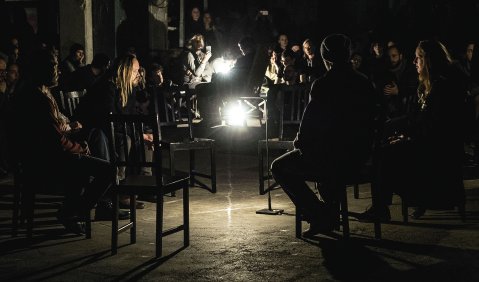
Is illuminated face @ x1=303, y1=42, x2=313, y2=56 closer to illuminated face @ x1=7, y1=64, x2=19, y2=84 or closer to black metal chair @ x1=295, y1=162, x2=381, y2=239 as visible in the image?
illuminated face @ x1=7, y1=64, x2=19, y2=84

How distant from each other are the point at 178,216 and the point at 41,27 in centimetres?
1019

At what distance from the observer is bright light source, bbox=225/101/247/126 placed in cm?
1387

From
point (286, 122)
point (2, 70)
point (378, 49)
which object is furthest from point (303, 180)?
point (378, 49)

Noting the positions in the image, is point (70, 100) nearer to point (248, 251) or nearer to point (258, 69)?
point (248, 251)

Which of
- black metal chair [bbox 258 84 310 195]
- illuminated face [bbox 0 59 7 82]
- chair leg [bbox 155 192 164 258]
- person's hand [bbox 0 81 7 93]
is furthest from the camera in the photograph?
illuminated face [bbox 0 59 7 82]

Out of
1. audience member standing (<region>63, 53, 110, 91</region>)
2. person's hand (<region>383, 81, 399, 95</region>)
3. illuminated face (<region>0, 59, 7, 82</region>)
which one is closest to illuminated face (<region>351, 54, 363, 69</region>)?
person's hand (<region>383, 81, 399, 95</region>)

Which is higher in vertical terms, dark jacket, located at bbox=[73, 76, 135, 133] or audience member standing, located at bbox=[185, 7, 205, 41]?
audience member standing, located at bbox=[185, 7, 205, 41]

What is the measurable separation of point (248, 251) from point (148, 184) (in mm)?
909

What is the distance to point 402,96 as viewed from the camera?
29.9ft

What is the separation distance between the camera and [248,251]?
20.9 ft

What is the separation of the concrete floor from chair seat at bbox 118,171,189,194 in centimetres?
47

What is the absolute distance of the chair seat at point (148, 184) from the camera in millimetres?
6379

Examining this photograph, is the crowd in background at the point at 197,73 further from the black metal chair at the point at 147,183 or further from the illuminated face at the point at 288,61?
the black metal chair at the point at 147,183

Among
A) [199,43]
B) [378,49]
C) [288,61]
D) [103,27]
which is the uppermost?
[103,27]
